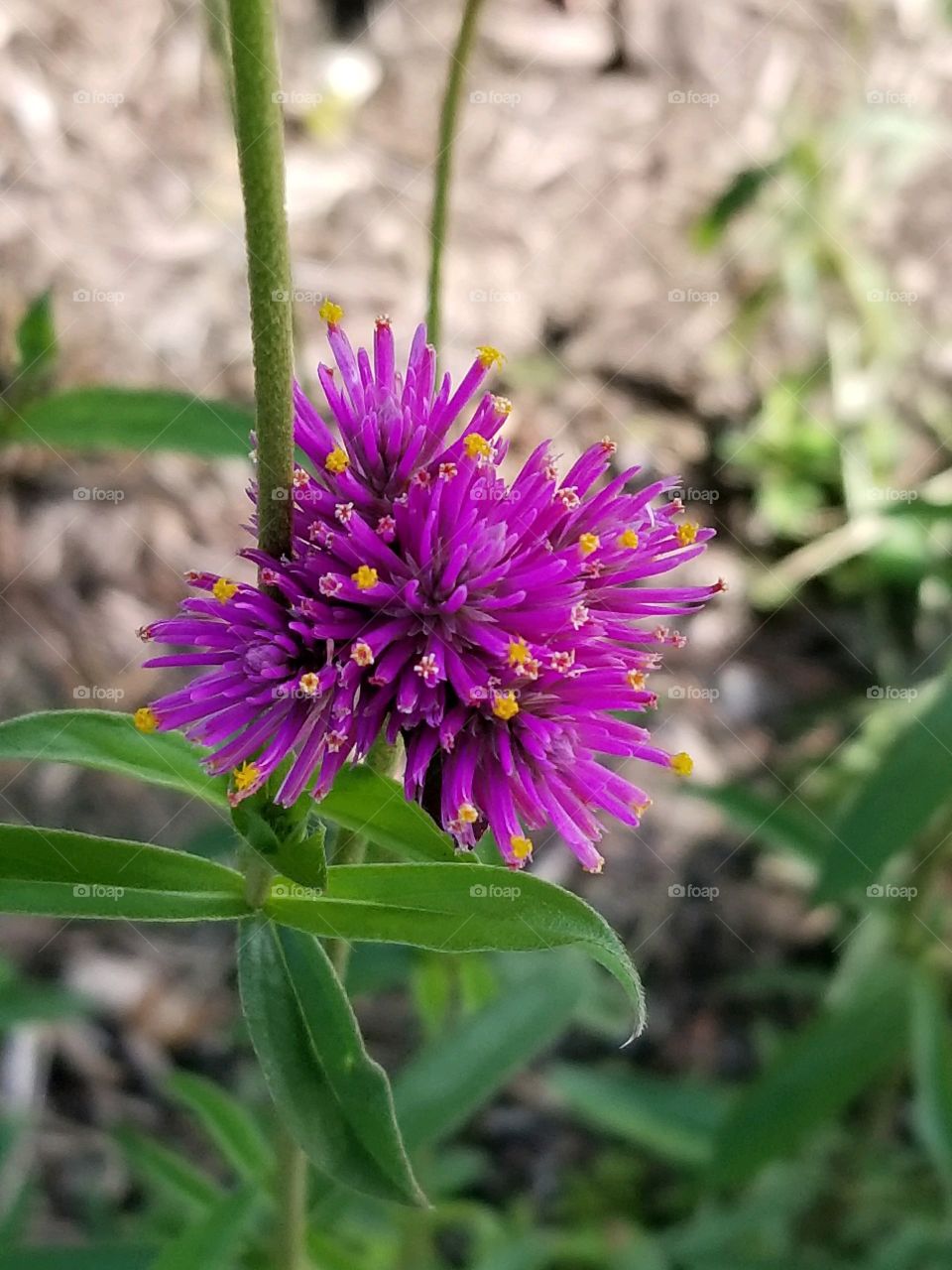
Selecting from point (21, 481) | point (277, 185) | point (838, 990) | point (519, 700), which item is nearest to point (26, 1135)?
point (21, 481)

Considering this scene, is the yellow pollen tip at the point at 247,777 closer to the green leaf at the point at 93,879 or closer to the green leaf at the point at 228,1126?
the green leaf at the point at 93,879

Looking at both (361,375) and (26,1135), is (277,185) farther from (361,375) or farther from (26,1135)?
(26,1135)

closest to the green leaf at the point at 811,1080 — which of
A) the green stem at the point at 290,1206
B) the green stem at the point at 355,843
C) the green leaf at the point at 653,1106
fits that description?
the green leaf at the point at 653,1106

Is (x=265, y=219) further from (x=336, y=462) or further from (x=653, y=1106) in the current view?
(x=653, y=1106)

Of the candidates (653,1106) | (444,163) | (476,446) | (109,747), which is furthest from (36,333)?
(653,1106)

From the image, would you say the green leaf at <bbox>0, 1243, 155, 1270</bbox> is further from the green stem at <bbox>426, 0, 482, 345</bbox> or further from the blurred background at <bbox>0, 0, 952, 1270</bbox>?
the green stem at <bbox>426, 0, 482, 345</bbox>

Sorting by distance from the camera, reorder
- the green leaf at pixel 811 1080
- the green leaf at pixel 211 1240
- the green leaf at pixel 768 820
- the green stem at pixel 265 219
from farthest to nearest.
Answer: the green leaf at pixel 768 820 < the green leaf at pixel 811 1080 < the green leaf at pixel 211 1240 < the green stem at pixel 265 219
